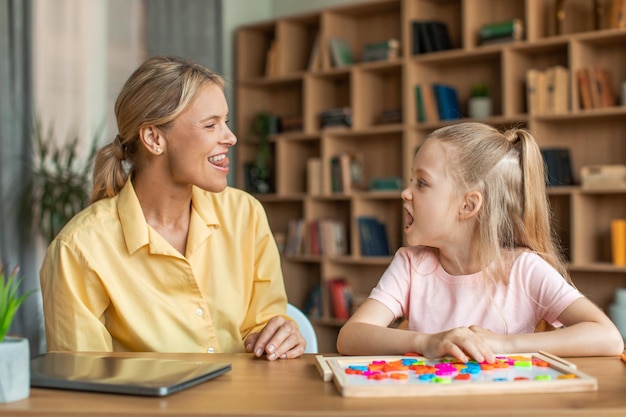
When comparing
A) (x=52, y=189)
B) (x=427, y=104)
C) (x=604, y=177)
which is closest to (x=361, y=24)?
(x=427, y=104)

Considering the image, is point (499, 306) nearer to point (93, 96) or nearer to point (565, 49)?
point (565, 49)

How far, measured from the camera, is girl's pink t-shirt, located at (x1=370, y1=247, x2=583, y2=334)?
150 centimetres

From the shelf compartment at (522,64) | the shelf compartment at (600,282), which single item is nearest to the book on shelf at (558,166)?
the shelf compartment at (522,64)

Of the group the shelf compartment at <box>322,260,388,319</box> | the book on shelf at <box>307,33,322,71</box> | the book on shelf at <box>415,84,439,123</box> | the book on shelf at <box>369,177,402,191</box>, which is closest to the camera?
the book on shelf at <box>415,84,439,123</box>

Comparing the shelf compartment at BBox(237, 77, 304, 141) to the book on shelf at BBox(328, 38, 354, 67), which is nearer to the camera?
the book on shelf at BBox(328, 38, 354, 67)

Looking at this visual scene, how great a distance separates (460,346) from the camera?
1.16 meters

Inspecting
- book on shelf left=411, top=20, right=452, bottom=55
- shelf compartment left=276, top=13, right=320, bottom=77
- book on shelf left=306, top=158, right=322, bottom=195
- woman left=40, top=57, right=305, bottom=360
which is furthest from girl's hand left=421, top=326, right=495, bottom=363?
shelf compartment left=276, top=13, right=320, bottom=77

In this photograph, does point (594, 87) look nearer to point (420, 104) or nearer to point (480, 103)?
point (480, 103)

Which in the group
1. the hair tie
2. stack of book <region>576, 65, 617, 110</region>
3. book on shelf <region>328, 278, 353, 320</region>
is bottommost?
book on shelf <region>328, 278, 353, 320</region>

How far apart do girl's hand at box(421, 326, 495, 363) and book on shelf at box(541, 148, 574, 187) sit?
303 cm

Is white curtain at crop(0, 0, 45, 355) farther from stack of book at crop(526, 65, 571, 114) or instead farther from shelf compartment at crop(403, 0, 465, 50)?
stack of book at crop(526, 65, 571, 114)

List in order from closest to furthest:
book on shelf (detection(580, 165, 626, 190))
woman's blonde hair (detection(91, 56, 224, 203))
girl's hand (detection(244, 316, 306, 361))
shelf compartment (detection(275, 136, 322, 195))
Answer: girl's hand (detection(244, 316, 306, 361)) → woman's blonde hair (detection(91, 56, 224, 203)) → book on shelf (detection(580, 165, 626, 190)) → shelf compartment (detection(275, 136, 322, 195))

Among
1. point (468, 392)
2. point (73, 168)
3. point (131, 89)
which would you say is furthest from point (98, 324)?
point (73, 168)

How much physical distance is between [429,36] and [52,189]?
237 cm
